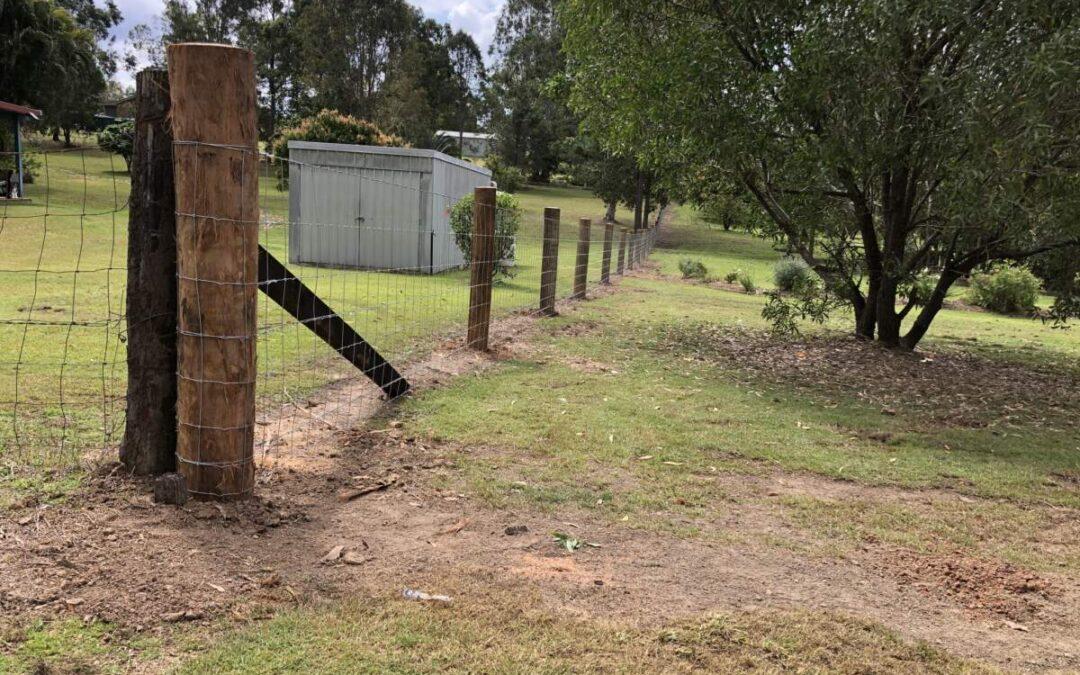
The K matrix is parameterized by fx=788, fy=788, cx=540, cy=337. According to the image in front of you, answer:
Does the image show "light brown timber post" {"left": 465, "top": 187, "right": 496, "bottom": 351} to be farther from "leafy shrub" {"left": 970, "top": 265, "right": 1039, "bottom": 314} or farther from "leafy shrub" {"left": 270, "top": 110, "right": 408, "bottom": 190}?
"leafy shrub" {"left": 270, "top": 110, "right": 408, "bottom": 190}

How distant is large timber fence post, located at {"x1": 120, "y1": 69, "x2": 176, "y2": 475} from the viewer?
3.34m

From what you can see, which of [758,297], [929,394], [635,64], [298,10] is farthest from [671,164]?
[298,10]

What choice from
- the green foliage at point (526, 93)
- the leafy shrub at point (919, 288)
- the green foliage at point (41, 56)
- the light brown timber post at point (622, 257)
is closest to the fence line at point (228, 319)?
the light brown timber post at point (622, 257)

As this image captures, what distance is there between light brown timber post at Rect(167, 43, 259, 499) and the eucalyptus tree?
17.3 ft

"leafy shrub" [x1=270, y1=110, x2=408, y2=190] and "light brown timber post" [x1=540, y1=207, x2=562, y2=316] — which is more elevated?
"leafy shrub" [x1=270, y1=110, x2=408, y2=190]

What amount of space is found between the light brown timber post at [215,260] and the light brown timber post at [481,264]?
4.20m

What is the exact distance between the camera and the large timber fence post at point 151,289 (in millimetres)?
3344

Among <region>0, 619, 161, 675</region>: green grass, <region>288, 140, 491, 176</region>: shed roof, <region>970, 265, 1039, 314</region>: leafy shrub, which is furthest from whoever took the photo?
<region>970, 265, 1039, 314</region>: leafy shrub

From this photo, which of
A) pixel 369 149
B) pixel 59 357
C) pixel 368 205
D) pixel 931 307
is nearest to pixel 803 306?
pixel 931 307

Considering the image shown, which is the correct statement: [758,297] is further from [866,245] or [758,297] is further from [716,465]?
[716,465]

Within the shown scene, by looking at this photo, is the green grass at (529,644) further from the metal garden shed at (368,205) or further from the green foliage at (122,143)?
the metal garden shed at (368,205)

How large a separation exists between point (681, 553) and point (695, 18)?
710cm

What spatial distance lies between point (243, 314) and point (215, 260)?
10.4 inches

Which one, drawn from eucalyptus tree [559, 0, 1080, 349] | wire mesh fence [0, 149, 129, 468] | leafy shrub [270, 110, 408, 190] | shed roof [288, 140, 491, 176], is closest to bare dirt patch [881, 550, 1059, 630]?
eucalyptus tree [559, 0, 1080, 349]
